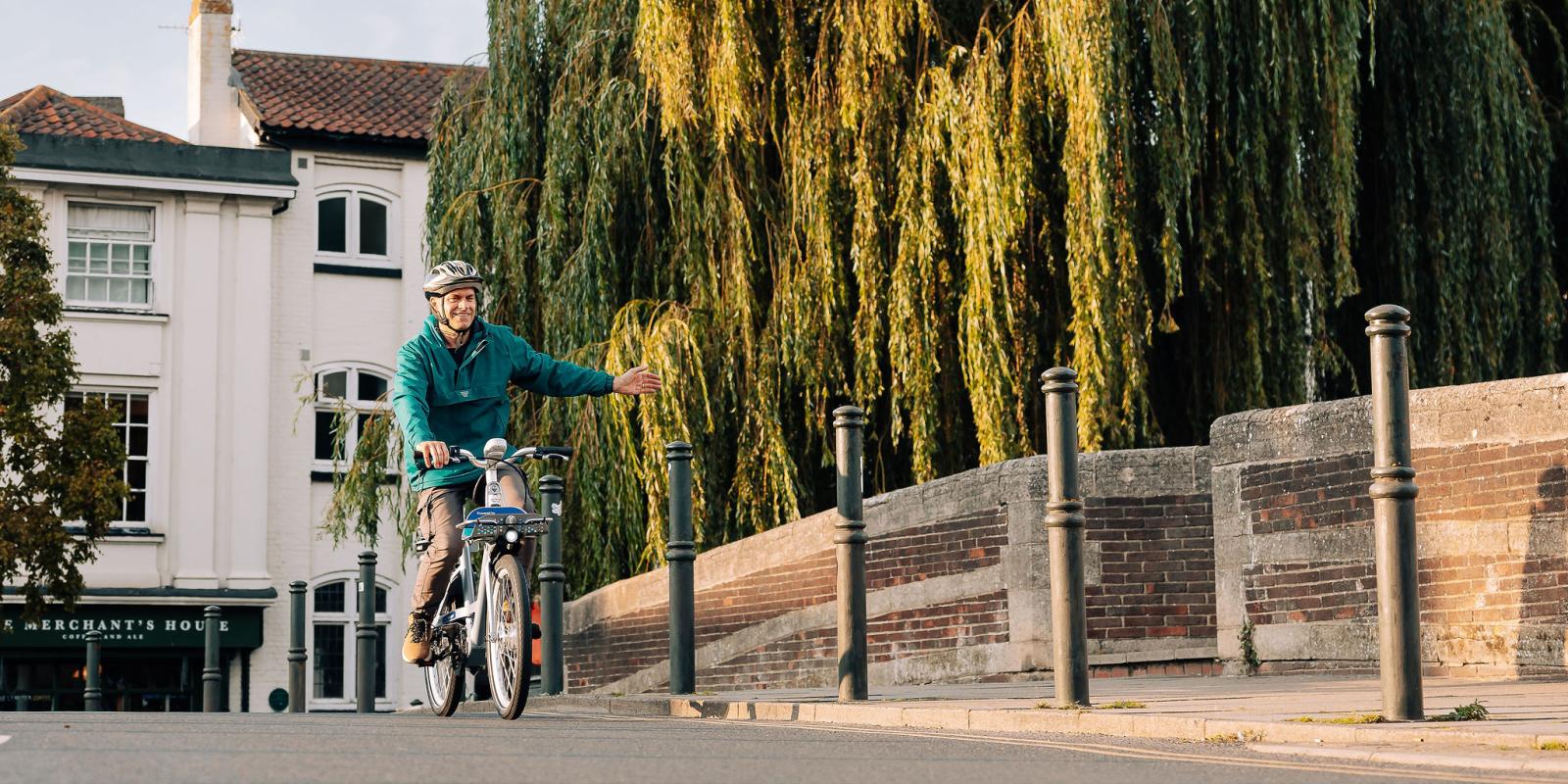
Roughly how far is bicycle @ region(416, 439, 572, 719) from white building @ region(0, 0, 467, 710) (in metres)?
21.0

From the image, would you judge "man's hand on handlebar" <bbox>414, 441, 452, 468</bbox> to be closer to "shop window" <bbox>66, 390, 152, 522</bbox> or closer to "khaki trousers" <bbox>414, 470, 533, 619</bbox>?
"khaki trousers" <bbox>414, 470, 533, 619</bbox>

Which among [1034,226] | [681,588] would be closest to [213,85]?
→ [1034,226]

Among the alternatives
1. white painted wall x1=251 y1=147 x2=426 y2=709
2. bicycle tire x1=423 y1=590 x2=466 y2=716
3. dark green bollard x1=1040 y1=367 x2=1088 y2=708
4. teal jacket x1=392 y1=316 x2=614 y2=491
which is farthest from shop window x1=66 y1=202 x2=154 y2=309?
dark green bollard x1=1040 y1=367 x2=1088 y2=708

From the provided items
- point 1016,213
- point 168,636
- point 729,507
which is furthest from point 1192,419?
point 168,636

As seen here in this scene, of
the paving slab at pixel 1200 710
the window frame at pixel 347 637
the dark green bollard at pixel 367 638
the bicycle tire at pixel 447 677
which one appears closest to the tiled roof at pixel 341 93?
the window frame at pixel 347 637

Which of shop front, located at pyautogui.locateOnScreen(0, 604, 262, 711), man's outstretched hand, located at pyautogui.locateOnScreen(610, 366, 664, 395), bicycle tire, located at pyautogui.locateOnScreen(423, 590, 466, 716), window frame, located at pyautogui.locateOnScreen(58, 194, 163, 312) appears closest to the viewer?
bicycle tire, located at pyautogui.locateOnScreen(423, 590, 466, 716)

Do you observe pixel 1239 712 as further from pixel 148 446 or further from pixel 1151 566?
pixel 148 446

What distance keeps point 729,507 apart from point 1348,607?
6.86 meters

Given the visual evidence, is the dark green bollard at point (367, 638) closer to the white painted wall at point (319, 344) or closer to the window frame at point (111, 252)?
the white painted wall at point (319, 344)

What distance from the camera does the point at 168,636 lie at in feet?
97.2

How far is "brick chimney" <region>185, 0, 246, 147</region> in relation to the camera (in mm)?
32469

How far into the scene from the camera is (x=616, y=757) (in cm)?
631

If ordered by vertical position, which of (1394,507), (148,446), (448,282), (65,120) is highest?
(65,120)

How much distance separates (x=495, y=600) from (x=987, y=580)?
4.69 m
